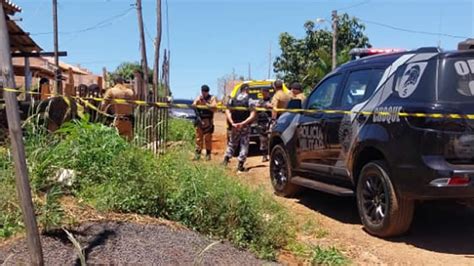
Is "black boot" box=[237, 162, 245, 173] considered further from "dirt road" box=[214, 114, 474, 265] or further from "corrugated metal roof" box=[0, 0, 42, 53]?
"corrugated metal roof" box=[0, 0, 42, 53]

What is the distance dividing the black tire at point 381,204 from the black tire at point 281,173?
1938 millimetres

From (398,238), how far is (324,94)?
2.20 meters

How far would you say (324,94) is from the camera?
764 cm

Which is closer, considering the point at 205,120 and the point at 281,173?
the point at 281,173

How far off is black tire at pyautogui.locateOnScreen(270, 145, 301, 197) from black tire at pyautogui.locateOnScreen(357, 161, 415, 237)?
1938mm

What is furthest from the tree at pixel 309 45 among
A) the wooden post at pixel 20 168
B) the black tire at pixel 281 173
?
the wooden post at pixel 20 168

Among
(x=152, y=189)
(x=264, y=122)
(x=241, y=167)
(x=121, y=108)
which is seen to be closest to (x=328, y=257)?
(x=152, y=189)

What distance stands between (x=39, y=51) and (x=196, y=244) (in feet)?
41.1

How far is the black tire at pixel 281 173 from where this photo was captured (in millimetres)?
8359

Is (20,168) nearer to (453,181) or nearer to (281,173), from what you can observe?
(453,181)

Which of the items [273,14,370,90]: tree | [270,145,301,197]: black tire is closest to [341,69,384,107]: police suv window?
[270,145,301,197]: black tire

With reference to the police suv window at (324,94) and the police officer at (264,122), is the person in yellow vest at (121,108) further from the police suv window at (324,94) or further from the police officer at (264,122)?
the police officer at (264,122)

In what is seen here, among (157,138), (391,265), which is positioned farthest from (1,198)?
(157,138)

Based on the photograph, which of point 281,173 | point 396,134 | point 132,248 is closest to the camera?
point 132,248
